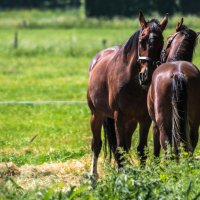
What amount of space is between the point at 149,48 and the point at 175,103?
1493 mm

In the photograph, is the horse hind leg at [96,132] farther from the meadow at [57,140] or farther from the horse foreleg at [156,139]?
the horse foreleg at [156,139]

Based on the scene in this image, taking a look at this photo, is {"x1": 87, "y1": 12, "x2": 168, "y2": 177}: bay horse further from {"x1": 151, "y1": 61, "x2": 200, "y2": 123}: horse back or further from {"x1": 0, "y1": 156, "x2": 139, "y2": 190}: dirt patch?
{"x1": 151, "y1": 61, "x2": 200, "y2": 123}: horse back

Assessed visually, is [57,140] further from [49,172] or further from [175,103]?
[175,103]

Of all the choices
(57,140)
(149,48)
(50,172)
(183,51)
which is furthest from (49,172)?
(57,140)

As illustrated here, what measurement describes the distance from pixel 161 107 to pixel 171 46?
4.38ft

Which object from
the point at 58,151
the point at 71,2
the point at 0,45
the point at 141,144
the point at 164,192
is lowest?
the point at 71,2

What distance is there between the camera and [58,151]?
1567cm

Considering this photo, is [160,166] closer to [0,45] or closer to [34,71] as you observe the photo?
[34,71]

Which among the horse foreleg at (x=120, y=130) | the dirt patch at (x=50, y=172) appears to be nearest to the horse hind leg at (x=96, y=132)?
the dirt patch at (x=50, y=172)

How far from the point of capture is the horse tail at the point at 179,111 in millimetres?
10547

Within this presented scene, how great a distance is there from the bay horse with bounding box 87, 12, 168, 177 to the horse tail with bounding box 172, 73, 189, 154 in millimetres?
1137

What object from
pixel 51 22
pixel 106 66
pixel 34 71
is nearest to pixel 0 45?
pixel 34 71

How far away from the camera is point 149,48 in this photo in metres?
11.9

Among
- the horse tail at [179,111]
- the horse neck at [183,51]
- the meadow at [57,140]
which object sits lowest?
the meadow at [57,140]
